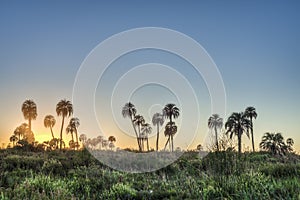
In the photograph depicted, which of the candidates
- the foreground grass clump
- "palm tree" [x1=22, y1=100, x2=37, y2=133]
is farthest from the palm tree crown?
the foreground grass clump

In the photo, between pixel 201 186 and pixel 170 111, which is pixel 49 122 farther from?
pixel 201 186

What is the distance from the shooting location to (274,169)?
14.6 m

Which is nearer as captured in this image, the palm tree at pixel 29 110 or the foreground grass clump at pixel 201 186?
the foreground grass clump at pixel 201 186

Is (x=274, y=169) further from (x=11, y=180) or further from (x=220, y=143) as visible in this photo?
(x=11, y=180)

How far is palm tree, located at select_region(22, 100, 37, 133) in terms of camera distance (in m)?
69.7

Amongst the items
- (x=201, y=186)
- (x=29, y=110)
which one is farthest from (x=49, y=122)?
(x=201, y=186)

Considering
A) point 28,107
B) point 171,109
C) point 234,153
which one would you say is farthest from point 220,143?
point 28,107

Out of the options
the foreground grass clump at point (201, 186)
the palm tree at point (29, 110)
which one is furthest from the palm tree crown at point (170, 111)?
the foreground grass clump at point (201, 186)

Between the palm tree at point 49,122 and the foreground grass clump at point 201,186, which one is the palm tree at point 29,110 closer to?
the palm tree at point 49,122

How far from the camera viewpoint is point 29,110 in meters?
70.1

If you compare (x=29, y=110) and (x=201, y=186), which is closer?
(x=201, y=186)

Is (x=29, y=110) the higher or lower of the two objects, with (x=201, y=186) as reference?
higher

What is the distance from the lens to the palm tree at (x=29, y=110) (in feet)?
229

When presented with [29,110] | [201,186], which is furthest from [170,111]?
[201,186]
